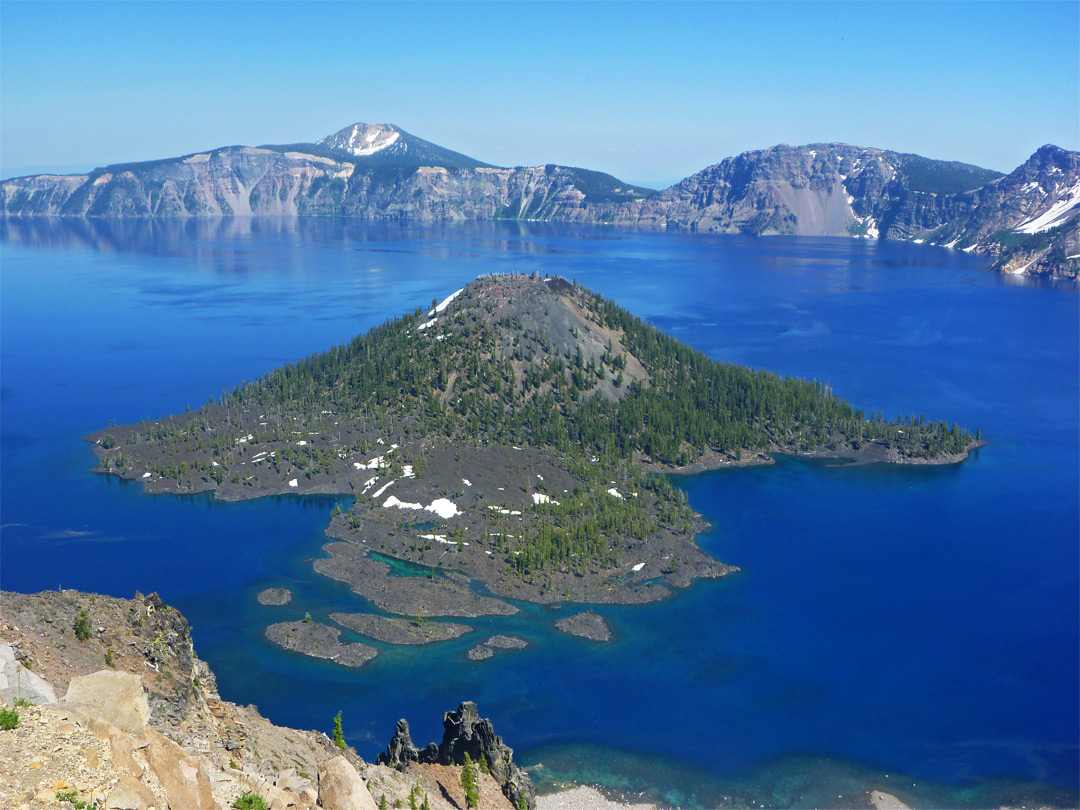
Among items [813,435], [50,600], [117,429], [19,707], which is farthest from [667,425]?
[19,707]

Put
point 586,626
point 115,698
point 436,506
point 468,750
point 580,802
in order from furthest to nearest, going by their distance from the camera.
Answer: point 436,506 → point 586,626 → point 580,802 → point 468,750 → point 115,698

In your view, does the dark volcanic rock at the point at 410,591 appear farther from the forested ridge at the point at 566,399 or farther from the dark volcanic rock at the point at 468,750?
the forested ridge at the point at 566,399

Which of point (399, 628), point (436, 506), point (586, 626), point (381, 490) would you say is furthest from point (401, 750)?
point (381, 490)

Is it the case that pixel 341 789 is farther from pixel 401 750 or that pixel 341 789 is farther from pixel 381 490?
pixel 381 490

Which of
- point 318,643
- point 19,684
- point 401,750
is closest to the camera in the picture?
point 19,684

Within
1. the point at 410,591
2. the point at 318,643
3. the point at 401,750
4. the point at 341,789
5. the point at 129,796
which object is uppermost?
the point at 129,796

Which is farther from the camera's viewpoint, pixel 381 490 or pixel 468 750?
pixel 381 490

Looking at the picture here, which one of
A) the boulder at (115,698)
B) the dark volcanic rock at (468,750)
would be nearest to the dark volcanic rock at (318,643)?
the dark volcanic rock at (468,750)

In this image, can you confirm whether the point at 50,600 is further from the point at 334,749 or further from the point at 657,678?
the point at 657,678
